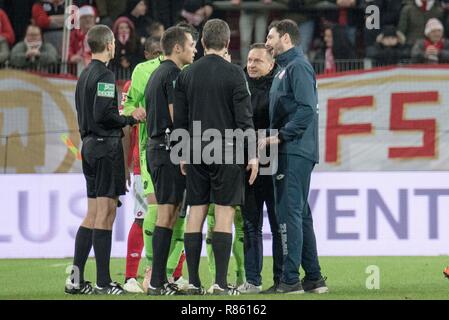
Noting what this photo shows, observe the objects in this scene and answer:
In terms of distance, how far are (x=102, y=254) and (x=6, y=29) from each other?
8765 mm

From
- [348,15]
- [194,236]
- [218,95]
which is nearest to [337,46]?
[348,15]

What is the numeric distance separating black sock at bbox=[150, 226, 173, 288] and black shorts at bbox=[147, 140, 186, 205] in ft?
0.84

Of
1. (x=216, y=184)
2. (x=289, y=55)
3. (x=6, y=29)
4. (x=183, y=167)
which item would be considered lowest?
(x=216, y=184)

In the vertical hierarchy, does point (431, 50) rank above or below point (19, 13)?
below

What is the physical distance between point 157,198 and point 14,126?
7.21 metres

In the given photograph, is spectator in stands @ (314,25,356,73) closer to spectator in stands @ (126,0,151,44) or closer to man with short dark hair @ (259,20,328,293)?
spectator in stands @ (126,0,151,44)

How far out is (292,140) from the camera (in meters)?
9.52

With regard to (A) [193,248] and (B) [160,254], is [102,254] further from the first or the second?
(A) [193,248]

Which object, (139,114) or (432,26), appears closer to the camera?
(139,114)

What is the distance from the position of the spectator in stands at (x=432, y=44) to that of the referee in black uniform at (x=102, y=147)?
7.94m

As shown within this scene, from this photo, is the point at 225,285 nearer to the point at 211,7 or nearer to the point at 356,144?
the point at 356,144

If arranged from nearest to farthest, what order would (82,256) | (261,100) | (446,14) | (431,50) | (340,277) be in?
(82,256)
(261,100)
(340,277)
(431,50)
(446,14)

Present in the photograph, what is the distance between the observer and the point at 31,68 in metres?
17.0

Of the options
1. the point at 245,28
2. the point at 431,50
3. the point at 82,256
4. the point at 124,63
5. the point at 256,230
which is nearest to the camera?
the point at 82,256
